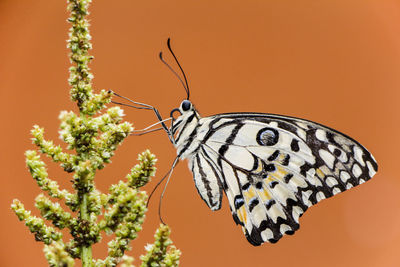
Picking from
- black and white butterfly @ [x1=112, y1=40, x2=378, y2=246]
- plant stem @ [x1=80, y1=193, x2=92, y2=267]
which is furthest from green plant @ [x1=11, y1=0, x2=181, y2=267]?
black and white butterfly @ [x1=112, y1=40, x2=378, y2=246]

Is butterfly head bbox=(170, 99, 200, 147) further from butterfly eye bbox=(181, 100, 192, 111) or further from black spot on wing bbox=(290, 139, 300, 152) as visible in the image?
black spot on wing bbox=(290, 139, 300, 152)

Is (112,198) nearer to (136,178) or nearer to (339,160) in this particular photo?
(136,178)

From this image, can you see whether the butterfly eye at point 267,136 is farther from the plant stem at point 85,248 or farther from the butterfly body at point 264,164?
the plant stem at point 85,248

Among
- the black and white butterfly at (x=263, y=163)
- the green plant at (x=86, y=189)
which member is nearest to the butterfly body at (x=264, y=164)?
the black and white butterfly at (x=263, y=163)

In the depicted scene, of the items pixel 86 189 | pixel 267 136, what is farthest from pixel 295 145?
pixel 86 189

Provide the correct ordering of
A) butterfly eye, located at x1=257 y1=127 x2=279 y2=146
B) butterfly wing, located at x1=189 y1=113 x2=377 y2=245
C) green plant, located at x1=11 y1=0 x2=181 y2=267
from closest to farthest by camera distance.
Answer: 1. green plant, located at x1=11 y1=0 x2=181 y2=267
2. butterfly wing, located at x1=189 y1=113 x2=377 y2=245
3. butterfly eye, located at x1=257 y1=127 x2=279 y2=146

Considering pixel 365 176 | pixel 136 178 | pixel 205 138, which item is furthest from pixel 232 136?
pixel 136 178

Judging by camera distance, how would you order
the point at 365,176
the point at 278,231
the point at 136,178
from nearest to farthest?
the point at 136,178 < the point at 365,176 < the point at 278,231
